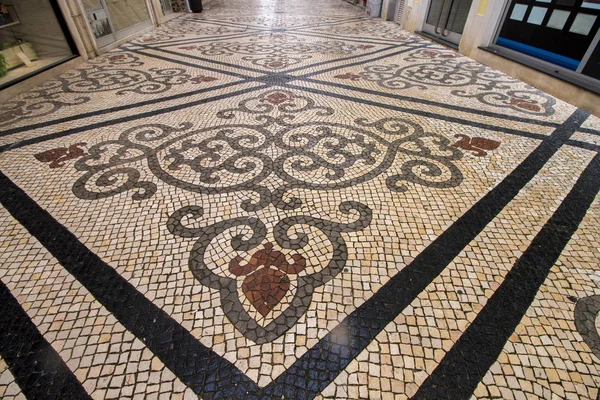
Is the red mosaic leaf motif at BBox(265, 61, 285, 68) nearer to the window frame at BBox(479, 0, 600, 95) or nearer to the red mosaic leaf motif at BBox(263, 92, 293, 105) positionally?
the red mosaic leaf motif at BBox(263, 92, 293, 105)

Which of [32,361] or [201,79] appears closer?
[32,361]

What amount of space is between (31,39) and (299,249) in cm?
425

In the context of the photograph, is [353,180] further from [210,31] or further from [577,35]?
[210,31]

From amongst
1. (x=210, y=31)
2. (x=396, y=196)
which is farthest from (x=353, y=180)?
(x=210, y=31)

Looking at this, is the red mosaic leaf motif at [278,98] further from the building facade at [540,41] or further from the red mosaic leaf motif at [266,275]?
the building facade at [540,41]

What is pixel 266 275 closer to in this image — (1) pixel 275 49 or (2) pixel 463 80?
(2) pixel 463 80

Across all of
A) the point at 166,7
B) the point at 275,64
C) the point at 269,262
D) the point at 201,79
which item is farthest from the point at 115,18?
the point at 269,262

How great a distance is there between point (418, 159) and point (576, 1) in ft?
8.51

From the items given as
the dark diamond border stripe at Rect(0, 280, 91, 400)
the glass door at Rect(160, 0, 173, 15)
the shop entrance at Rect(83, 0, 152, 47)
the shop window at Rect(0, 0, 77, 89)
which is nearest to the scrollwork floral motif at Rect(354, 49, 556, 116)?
the dark diamond border stripe at Rect(0, 280, 91, 400)

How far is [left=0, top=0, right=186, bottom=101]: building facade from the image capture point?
10.1 feet

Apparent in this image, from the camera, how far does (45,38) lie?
3465 mm

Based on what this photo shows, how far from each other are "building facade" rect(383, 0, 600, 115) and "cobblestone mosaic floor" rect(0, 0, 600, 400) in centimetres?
36

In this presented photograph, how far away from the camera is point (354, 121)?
7.50 ft

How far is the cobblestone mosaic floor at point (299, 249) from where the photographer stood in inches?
35.7
